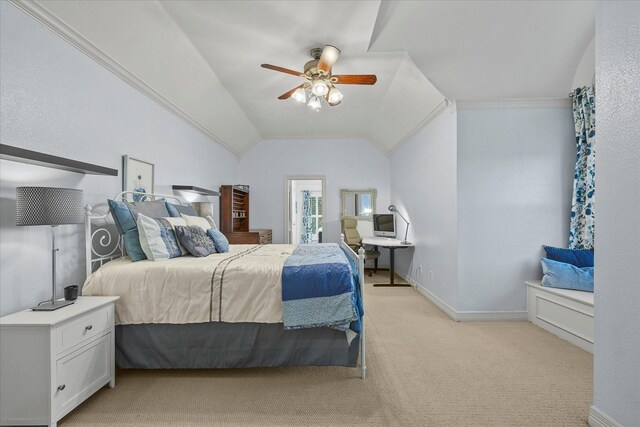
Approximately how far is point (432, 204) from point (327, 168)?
2778mm

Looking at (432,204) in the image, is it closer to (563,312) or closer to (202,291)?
(563,312)

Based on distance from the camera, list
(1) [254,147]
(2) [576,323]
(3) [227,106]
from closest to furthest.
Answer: (2) [576,323]
(3) [227,106]
(1) [254,147]

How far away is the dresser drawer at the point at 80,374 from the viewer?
1.62 m

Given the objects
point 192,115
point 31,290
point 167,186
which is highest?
point 192,115

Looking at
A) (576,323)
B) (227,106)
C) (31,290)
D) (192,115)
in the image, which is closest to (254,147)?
(227,106)

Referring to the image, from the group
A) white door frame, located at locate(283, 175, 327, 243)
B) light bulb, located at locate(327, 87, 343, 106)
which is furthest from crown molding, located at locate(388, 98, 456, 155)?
white door frame, located at locate(283, 175, 327, 243)

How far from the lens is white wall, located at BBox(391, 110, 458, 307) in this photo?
3529 millimetres

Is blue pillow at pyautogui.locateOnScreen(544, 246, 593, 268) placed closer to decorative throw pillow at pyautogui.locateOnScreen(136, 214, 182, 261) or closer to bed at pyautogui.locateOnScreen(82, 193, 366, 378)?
bed at pyautogui.locateOnScreen(82, 193, 366, 378)

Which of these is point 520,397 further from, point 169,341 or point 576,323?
point 169,341

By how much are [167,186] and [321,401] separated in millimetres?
2860

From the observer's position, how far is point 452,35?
2766 millimetres

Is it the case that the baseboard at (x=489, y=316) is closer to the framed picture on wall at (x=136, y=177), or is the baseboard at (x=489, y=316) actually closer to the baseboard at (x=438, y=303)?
the baseboard at (x=438, y=303)

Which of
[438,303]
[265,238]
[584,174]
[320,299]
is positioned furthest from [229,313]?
[584,174]

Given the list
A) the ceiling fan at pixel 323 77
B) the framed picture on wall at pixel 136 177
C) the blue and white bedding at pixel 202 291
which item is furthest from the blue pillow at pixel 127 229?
the ceiling fan at pixel 323 77
